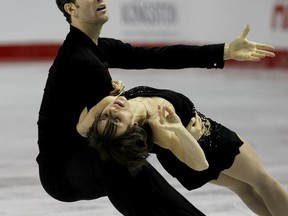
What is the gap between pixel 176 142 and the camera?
7.99 ft

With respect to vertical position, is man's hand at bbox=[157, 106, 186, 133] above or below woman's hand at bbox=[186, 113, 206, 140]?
above

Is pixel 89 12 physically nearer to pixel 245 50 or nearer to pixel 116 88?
pixel 116 88

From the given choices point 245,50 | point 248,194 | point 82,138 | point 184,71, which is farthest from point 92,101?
point 184,71

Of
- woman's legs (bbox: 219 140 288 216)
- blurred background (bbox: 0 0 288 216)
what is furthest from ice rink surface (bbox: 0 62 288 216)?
woman's legs (bbox: 219 140 288 216)

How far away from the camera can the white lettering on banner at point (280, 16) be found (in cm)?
822

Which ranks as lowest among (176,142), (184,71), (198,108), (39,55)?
(184,71)

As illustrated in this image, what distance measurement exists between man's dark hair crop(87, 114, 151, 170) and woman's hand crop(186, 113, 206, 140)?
0.69 ft

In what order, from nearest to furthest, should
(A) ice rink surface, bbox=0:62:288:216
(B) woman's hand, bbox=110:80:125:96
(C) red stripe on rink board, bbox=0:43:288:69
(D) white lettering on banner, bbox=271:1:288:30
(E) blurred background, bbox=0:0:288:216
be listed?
(B) woman's hand, bbox=110:80:125:96
(A) ice rink surface, bbox=0:62:288:216
(E) blurred background, bbox=0:0:288:216
(D) white lettering on banner, bbox=271:1:288:30
(C) red stripe on rink board, bbox=0:43:288:69

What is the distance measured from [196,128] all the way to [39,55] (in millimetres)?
6331

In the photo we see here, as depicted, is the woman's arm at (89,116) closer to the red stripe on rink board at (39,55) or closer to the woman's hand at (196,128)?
the woman's hand at (196,128)

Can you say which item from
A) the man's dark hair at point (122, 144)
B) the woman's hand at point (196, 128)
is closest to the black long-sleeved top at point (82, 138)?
the man's dark hair at point (122, 144)

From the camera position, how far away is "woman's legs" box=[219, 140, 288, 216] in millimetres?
2732

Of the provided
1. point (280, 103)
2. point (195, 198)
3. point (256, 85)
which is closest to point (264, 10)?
point (256, 85)

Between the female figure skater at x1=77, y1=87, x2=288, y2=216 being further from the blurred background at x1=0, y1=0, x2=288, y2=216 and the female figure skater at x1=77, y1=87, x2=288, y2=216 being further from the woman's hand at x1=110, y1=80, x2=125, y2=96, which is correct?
the blurred background at x1=0, y1=0, x2=288, y2=216
